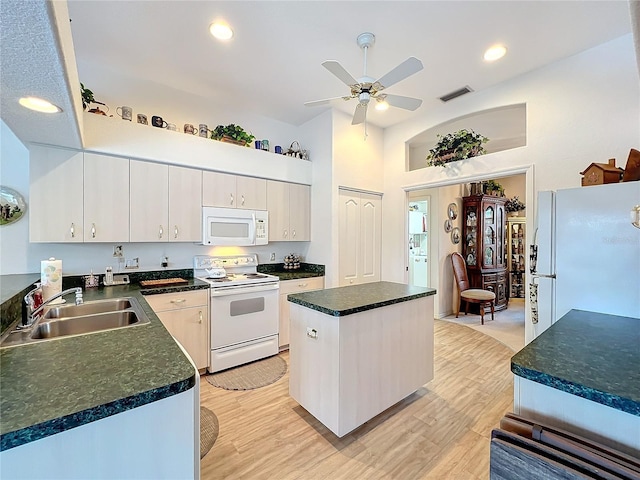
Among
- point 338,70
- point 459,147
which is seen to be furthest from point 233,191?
point 459,147

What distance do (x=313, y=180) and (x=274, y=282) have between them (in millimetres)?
1599

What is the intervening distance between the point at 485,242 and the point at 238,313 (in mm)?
4475

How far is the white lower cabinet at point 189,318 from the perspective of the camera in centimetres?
268

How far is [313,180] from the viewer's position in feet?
13.3

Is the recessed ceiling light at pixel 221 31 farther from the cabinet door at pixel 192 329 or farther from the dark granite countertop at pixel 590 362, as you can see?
the dark granite countertop at pixel 590 362

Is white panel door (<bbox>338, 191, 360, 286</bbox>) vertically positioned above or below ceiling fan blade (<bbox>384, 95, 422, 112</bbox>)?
below

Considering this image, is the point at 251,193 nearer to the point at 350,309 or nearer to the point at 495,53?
the point at 350,309

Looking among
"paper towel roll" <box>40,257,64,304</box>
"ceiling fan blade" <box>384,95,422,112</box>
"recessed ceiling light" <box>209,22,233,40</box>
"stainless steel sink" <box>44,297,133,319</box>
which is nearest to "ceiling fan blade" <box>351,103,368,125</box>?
"ceiling fan blade" <box>384,95,422,112</box>

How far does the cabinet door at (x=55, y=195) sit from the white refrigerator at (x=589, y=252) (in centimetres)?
384

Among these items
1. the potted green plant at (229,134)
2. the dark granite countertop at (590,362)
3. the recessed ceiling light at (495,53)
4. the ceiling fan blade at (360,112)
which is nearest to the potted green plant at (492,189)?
the recessed ceiling light at (495,53)

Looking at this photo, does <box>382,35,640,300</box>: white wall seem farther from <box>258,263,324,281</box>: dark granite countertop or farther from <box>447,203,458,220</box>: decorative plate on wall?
<box>258,263,324,281</box>: dark granite countertop

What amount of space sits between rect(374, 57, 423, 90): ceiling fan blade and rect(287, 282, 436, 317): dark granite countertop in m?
1.68

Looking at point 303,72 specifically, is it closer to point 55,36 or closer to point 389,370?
point 55,36

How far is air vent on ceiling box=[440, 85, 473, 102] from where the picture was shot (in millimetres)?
3258
